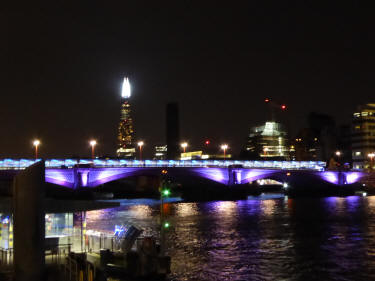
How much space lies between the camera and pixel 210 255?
34344 mm

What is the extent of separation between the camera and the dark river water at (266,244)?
96.5ft

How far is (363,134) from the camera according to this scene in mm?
170000

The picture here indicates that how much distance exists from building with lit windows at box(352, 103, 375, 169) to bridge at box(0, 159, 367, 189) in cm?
4615

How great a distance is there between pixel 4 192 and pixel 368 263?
311 feet

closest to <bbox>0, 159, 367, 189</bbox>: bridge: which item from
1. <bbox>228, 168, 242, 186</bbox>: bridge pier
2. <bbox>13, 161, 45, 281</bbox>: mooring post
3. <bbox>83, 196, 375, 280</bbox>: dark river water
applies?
<bbox>228, 168, 242, 186</bbox>: bridge pier

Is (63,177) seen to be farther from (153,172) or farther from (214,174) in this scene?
(214,174)

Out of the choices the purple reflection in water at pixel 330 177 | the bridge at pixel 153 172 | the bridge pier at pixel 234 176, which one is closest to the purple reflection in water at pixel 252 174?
the bridge at pixel 153 172

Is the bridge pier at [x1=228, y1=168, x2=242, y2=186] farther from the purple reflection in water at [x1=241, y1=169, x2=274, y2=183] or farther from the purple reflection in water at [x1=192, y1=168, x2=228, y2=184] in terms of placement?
the purple reflection in water at [x1=241, y1=169, x2=274, y2=183]

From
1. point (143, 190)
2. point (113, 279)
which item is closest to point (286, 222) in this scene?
point (113, 279)

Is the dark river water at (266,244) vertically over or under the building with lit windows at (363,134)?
under

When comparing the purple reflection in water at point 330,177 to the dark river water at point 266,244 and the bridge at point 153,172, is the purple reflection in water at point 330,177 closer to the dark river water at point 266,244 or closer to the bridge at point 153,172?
the bridge at point 153,172

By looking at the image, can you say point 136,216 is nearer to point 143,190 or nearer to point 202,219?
point 202,219

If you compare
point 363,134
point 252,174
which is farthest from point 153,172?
point 363,134

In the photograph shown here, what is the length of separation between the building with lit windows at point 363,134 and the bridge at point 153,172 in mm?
46155
